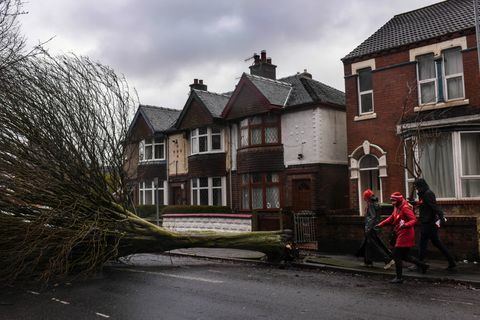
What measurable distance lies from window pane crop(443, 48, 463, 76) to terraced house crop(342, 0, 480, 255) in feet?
0.10

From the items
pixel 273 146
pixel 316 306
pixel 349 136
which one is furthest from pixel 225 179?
pixel 316 306

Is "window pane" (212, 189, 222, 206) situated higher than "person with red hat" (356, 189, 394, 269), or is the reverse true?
"window pane" (212, 189, 222, 206)

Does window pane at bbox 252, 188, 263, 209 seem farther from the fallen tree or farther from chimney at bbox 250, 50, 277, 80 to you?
the fallen tree

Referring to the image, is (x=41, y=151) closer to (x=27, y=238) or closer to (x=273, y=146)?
(x=27, y=238)

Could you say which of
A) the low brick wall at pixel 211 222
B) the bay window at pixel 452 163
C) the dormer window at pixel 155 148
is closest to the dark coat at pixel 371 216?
the bay window at pixel 452 163

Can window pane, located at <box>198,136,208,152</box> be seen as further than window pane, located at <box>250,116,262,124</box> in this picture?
Yes

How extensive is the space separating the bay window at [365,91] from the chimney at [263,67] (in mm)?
9422

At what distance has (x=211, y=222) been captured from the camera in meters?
19.3

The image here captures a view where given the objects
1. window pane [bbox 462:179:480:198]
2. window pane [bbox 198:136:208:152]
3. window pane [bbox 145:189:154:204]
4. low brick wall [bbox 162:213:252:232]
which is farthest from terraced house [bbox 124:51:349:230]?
window pane [bbox 462:179:480:198]

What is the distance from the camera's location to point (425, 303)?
759 centimetres

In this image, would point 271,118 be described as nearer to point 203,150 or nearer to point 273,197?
point 273,197

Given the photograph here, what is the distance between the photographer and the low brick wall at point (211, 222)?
17.7 m

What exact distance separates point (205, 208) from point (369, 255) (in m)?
14.5

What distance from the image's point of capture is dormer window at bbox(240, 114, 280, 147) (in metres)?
22.7
